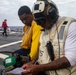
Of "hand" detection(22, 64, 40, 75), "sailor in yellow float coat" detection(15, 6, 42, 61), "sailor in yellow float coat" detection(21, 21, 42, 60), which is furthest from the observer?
"sailor in yellow float coat" detection(15, 6, 42, 61)

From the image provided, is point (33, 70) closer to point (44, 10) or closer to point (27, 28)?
point (44, 10)

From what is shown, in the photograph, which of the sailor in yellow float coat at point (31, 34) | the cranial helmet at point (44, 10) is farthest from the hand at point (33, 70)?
the sailor in yellow float coat at point (31, 34)

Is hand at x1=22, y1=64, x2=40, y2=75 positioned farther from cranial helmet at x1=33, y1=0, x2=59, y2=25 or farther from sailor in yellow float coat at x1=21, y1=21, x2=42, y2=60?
sailor in yellow float coat at x1=21, y1=21, x2=42, y2=60

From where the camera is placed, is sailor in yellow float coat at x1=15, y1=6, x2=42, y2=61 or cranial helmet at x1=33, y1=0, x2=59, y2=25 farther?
sailor in yellow float coat at x1=15, y1=6, x2=42, y2=61

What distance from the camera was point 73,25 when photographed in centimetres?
298

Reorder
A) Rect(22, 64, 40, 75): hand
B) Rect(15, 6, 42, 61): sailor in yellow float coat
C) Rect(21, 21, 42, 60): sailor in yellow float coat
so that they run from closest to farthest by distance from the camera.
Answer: Rect(22, 64, 40, 75): hand → Rect(21, 21, 42, 60): sailor in yellow float coat → Rect(15, 6, 42, 61): sailor in yellow float coat

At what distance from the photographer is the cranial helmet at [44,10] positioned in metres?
3.10

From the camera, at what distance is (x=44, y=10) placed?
3.11m

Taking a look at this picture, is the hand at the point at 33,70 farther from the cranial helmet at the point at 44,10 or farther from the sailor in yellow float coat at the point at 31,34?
the sailor in yellow float coat at the point at 31,34

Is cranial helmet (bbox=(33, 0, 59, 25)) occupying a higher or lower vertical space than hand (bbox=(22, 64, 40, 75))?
higher

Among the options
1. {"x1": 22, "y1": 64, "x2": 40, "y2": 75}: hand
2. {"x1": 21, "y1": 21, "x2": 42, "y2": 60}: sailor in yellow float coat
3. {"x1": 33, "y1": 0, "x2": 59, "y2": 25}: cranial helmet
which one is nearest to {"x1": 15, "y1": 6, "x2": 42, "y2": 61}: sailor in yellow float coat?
{"x1": 21, "y1": 21, "x2": 42, "y2": 60}: sailor in yellow float coat

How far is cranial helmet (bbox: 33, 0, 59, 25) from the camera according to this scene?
3104mm

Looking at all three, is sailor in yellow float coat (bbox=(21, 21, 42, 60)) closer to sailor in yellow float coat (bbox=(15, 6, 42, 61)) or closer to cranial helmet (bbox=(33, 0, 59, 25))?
sailor in yellow float coat (bbox=(15, 6, 42, 61))

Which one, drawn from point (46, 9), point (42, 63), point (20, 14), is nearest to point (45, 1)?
point (46, 9)
